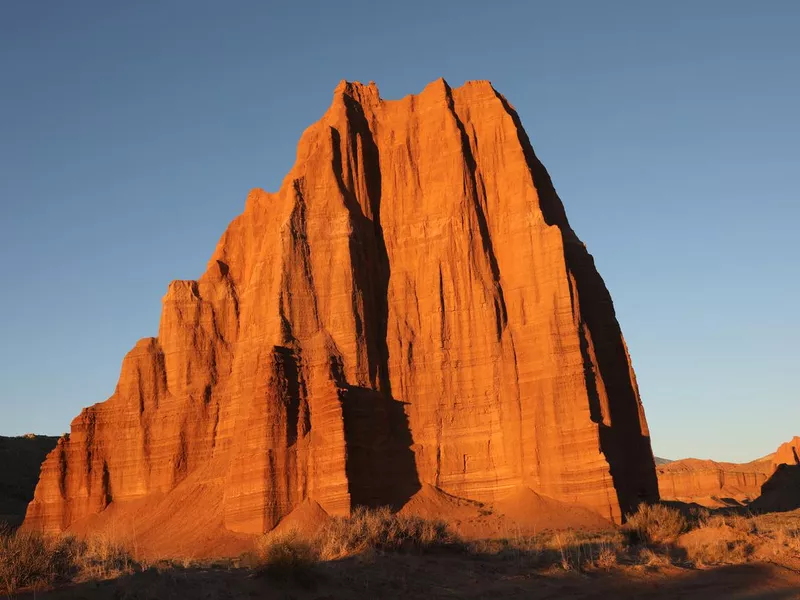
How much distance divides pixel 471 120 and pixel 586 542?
30.9m

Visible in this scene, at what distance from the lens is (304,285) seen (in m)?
49.8

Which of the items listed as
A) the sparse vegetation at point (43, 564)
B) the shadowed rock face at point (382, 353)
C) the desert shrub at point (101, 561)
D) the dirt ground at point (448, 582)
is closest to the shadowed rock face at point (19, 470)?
the shadowed rock face at point (382, 353)

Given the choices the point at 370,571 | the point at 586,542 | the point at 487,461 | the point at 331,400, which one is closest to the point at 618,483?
the point at 487,461

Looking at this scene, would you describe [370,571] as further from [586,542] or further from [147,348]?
[147,348]

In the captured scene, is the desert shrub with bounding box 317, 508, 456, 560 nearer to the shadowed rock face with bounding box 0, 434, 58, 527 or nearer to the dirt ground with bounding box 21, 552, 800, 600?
the dirt ground with bounding box 21, 552, 800, 600

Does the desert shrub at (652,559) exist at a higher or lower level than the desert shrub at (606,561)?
lower

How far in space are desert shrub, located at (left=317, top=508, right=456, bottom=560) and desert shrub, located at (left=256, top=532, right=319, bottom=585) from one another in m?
3.56

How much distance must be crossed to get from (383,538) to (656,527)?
13983 mm

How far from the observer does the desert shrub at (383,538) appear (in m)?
26.5

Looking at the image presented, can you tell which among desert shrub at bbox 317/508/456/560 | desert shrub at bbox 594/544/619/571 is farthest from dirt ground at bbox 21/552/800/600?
desert shrub at bbox 317/508/456/560

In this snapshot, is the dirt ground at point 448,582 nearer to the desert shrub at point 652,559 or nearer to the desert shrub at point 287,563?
A: the desert shrub at point 287,563

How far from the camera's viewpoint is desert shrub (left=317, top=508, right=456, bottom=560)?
87.0 feet

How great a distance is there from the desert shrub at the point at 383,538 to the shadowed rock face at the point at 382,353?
1106 centimetres

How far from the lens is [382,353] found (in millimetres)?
49156
